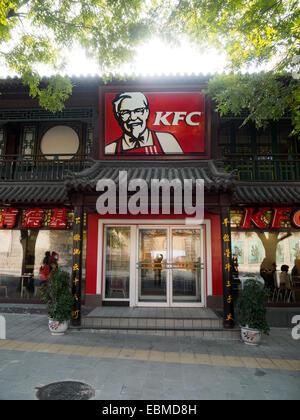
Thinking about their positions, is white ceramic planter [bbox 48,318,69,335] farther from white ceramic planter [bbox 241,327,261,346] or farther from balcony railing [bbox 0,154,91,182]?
balcony railing [bbox 0,154,91,182]

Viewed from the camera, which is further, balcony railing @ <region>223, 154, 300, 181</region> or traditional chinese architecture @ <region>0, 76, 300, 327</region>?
balcony railing @ <region>223, 154, 300, 181</region>

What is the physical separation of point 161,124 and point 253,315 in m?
6.02

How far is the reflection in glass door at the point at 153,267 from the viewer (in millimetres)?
8039

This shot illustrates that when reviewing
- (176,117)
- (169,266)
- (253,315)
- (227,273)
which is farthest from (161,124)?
(253,315)

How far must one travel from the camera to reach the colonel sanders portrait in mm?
8562

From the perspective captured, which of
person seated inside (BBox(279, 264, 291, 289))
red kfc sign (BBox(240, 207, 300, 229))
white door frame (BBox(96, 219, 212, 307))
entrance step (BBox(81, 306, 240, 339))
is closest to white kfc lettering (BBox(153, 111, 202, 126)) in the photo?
white door frame (BBox(96, 219, 212, 307))

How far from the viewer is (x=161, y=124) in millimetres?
8609

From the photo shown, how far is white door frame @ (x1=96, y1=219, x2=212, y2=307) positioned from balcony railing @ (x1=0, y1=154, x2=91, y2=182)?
212cm

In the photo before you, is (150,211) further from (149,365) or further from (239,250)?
(149,365)

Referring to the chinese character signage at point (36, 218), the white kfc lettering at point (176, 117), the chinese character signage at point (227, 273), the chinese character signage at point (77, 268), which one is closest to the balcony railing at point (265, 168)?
the white kfc lettering at point (176, 117)

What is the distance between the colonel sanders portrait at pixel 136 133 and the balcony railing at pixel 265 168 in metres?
1.93

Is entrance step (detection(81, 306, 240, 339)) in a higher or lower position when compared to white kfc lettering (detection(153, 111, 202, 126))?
lower

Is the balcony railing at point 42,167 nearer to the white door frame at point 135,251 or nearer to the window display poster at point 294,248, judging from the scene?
the white door frame at point 135,251

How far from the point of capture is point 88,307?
7.88 m
